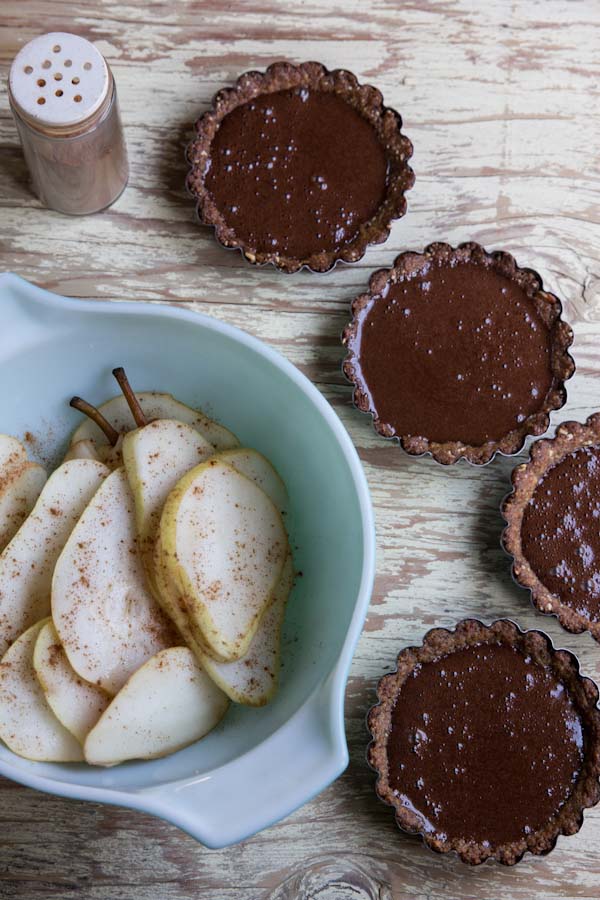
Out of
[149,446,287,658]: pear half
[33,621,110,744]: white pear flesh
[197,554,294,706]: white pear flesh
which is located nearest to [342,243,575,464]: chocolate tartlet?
[149,446,287,658]: pear half

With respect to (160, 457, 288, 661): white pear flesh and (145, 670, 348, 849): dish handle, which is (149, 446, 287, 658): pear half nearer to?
(160, 457, 288, 661): white pear flesh

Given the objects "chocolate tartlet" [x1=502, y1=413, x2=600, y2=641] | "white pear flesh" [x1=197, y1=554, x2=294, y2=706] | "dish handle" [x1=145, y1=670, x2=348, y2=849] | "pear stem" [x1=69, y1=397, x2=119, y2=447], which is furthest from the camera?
"chocolate tartlet" [x1=502, y1=413, x2=600, y2=641]

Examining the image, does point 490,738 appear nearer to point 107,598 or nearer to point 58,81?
point 107,598

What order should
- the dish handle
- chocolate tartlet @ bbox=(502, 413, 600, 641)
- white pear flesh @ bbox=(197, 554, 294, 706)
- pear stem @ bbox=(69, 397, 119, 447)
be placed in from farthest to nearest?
chocolate tartlet @ bbox=(502, 413, 600, 641) < pear stem @ bbox=(69, 397, 119, 447) < white pear flesh @ bbox=(197, 554, 294, 706) < the dish handle

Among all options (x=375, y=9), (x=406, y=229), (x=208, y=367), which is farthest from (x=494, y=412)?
(x=375, y=9)

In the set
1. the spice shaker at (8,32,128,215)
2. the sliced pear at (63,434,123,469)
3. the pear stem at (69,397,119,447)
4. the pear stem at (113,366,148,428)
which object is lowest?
the sliced pear at (63,434,123,469)

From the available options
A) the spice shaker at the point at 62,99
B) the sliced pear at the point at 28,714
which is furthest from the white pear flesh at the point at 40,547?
the spice shaker at the point at 62,99

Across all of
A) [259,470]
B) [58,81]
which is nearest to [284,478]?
[259,470]

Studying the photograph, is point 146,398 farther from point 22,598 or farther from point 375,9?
point 375,9

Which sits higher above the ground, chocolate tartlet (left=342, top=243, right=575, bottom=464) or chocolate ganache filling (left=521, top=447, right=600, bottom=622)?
chocolate tartlet (left=342, top=243, right=575, bottom=464)
